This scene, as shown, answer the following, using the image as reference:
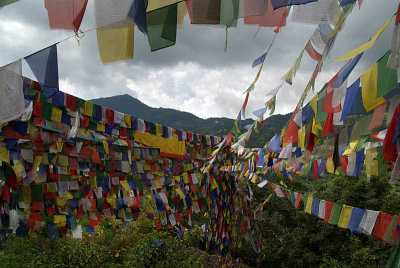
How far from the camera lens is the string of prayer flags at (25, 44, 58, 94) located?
1.56 m

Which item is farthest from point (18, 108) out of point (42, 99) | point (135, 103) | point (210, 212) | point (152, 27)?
point (135, 103)

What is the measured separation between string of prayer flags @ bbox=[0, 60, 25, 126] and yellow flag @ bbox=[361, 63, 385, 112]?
2.05 metres

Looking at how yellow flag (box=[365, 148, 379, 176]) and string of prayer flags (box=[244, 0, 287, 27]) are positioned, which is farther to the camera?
yellow flag (box=[365, 148, 379, 176])

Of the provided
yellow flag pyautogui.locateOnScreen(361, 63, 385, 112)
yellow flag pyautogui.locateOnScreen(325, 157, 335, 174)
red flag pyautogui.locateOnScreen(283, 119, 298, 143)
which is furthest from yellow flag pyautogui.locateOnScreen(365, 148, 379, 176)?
yellow flag pyautogui.locateOnScreen(361, 63, 385, 112)

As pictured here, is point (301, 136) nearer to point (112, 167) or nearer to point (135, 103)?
point (112, 167)

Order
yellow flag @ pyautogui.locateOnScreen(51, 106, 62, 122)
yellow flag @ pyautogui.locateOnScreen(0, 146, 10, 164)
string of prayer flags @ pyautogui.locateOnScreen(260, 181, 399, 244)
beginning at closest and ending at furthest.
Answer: string of prayer flags @ pyautogui.locateOnScreen(260, 181, 399, 244), yellow flag @ pyautogui.locateOnScreen(0, 146, 10, 164), yellow flag @ pyautogui.locateOnScreen(51, 106, 62, 122)

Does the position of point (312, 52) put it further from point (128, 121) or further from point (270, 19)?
A: point (128, 121)

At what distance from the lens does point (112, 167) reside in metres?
3.44

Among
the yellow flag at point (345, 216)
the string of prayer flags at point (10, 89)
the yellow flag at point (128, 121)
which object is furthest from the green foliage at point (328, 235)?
the string of prayer flags at point (10, 89)

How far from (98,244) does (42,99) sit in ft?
18.2

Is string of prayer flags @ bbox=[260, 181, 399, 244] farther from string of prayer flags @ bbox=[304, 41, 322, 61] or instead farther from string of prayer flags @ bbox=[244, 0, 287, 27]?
string of prayer flags @ bbox=[244, 0, 287, 27]

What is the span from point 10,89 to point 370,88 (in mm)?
2134

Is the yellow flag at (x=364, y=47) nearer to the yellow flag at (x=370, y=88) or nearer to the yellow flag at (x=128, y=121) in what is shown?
the yellow flag at (x=370, y=88)

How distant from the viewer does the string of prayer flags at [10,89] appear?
182 centimetres
